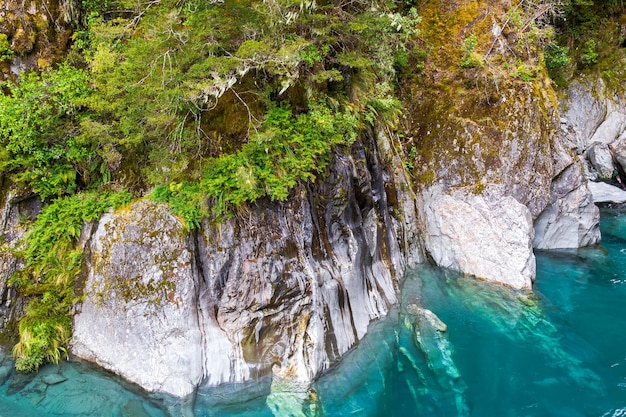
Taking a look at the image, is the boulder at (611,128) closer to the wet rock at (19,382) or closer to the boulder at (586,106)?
the boulder at (586,106)

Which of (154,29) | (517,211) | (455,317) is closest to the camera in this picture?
(154,29)

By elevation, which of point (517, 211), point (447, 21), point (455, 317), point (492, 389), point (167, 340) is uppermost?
point (447, 21)

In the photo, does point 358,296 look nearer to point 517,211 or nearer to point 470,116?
point 517,211

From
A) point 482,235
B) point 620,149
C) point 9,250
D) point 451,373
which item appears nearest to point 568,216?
point 482,235

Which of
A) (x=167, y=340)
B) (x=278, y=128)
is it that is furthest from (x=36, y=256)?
(x=278, y=128)

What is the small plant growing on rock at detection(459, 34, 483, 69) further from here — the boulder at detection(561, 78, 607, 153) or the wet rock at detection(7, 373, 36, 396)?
the wet rock at detection(7, 373, 36, 396)

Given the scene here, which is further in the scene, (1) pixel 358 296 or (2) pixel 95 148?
(1) pixel 358 296
